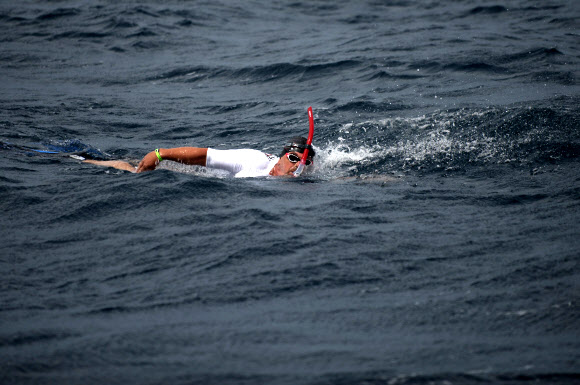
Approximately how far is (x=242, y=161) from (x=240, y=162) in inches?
0.9

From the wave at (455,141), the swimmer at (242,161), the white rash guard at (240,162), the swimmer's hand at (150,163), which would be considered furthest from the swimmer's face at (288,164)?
the swimmer's hand at (150,163)

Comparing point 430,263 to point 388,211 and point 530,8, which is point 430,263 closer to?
point 388,211

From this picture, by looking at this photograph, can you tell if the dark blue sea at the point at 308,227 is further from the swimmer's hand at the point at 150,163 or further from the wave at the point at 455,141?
the swimmer's hand at the point at 150,163

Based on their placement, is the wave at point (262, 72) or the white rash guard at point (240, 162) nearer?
the white rash guard at point (240, 162)

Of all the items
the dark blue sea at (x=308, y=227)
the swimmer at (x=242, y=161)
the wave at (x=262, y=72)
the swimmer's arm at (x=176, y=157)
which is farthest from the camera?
the wave at (x=262, y=72)

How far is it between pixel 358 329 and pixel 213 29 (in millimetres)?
13904

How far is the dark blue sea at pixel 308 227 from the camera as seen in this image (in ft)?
10.7

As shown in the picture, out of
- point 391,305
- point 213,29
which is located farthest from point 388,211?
point 213,29

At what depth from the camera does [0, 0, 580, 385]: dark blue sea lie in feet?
10.7

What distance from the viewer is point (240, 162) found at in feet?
22.4

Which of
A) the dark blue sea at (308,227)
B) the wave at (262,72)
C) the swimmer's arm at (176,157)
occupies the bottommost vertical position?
the dark blue sea at (308,227)

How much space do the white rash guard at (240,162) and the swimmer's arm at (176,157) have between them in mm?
89

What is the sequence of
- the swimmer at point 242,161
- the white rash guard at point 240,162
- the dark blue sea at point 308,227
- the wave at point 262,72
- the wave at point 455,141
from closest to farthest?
the dark blue sea at point 308,227 → the swimmer at point 242,161 → the white rash guard at point 240,162 → the wave at point 455,141 → the wave at point 262,72

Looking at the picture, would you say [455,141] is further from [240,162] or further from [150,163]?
[150,163]
